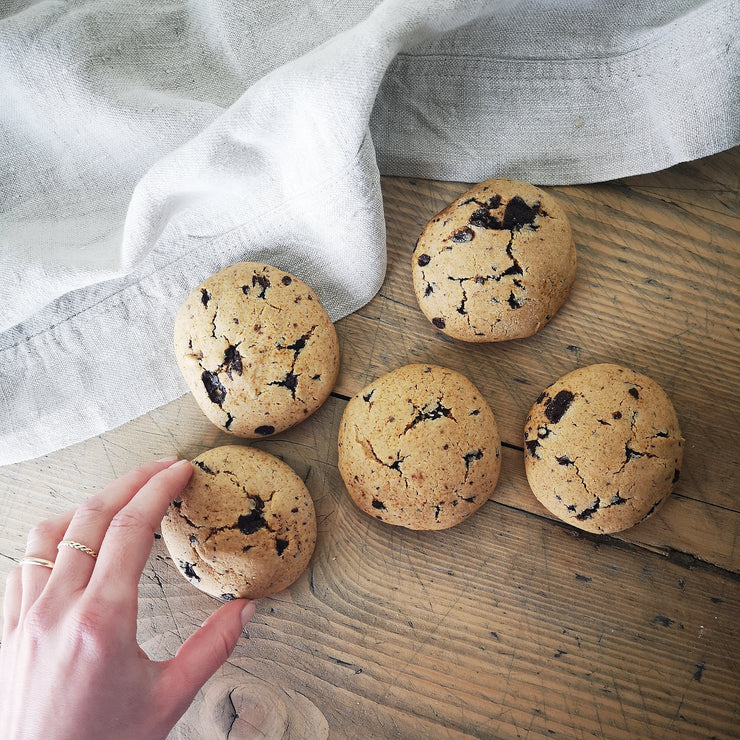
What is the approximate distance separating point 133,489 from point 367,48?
81 cm

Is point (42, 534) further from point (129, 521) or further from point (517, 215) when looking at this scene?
point (517, 215)

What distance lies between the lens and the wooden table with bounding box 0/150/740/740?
109 cm

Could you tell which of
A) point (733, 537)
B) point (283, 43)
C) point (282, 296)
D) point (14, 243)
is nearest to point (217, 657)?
point (282, 296)

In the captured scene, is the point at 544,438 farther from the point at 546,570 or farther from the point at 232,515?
the point at 232,515

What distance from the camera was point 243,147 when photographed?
103 centimetres

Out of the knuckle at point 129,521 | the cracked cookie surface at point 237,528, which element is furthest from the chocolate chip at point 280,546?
the knuckle at point 129,521

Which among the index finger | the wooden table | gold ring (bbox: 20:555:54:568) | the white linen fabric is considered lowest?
the wooden table

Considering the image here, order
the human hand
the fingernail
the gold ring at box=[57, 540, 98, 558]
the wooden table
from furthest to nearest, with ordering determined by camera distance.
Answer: the wooden table, the fingernail, the gold ring at box=[57, 540, 98, 558], the human hand

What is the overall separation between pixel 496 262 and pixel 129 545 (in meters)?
0.75

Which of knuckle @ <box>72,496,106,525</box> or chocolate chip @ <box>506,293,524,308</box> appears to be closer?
knuckle @ <box>72,496,106,525</box>

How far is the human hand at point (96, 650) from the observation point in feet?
2.51

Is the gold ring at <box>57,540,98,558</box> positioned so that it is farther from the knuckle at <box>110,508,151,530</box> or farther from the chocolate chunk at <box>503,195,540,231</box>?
the chocolate chunk at <box>503,195,540,231</box>

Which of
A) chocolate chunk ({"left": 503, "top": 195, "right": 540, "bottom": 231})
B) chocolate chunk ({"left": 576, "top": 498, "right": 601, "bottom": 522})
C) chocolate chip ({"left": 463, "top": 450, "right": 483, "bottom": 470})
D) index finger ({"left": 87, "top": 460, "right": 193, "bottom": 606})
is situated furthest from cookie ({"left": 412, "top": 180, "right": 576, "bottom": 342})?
index finger ({"left": 87, "top": 460, "right": 193, "bottom": 606})

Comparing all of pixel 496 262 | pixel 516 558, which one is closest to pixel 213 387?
pixel 496 262
